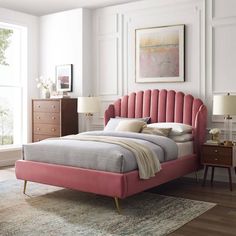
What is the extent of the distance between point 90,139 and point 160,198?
1038 mm

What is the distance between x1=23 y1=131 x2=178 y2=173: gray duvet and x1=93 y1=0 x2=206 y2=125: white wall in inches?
56.5

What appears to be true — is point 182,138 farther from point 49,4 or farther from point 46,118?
point 49,4

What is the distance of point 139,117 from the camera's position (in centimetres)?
598

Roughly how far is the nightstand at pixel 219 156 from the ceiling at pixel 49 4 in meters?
2.80

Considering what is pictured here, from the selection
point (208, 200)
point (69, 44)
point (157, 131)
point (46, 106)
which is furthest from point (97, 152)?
point (69, 44)

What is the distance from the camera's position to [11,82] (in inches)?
275

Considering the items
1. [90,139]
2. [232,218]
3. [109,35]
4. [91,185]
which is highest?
[109,35]

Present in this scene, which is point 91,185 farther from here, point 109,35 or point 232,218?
point 109,35

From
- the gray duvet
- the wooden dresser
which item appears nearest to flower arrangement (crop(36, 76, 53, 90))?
the wooden dresser

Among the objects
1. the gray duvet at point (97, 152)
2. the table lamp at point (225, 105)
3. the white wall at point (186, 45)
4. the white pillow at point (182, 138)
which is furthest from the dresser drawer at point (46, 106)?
the table lamp at point (225, 105)

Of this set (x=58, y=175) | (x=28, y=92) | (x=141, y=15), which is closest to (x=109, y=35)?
(x=141, y=15)

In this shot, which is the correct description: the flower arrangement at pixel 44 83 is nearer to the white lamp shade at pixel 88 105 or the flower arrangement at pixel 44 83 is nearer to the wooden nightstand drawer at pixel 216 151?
the white lamp shade at pixel 88 105

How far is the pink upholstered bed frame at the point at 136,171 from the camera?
384 cm

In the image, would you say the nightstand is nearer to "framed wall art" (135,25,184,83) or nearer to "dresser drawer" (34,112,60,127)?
"framed wall art" (135,25,184,83)
